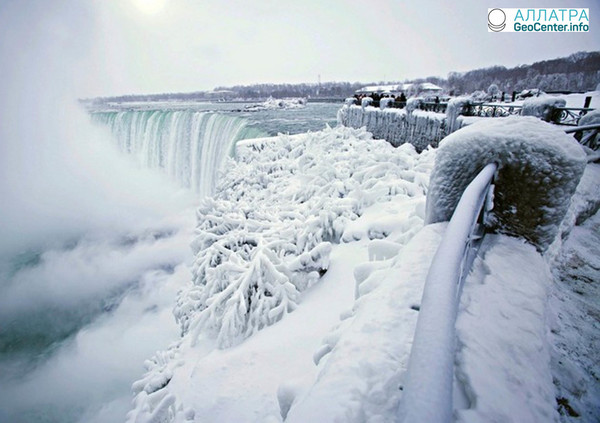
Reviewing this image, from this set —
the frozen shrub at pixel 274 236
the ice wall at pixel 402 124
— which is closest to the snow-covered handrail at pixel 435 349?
the frozen shrub at pixel 274 236

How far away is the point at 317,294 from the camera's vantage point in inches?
223

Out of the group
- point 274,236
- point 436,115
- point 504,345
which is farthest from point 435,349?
point 436,115

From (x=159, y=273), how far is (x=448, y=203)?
61.1 ft

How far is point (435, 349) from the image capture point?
917 millimetres

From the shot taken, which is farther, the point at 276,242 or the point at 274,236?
the point at 274,236

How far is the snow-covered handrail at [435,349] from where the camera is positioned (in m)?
0.78

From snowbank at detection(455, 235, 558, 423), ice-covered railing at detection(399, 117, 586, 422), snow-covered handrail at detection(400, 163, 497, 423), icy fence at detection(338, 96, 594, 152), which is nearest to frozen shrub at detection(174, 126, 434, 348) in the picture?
icy fence at detection(338, 96, 594, 152)

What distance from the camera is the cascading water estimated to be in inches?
865

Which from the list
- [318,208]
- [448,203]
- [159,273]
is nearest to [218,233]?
[318,208]

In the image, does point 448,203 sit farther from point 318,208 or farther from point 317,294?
point 318,208

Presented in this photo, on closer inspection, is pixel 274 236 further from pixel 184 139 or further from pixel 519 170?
pixel 184 139

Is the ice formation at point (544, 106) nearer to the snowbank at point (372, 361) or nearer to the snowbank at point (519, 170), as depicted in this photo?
the snowbank at point (519, 170)

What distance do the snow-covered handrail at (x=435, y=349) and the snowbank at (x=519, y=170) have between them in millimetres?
1510

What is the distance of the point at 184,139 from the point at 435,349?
28.3m
